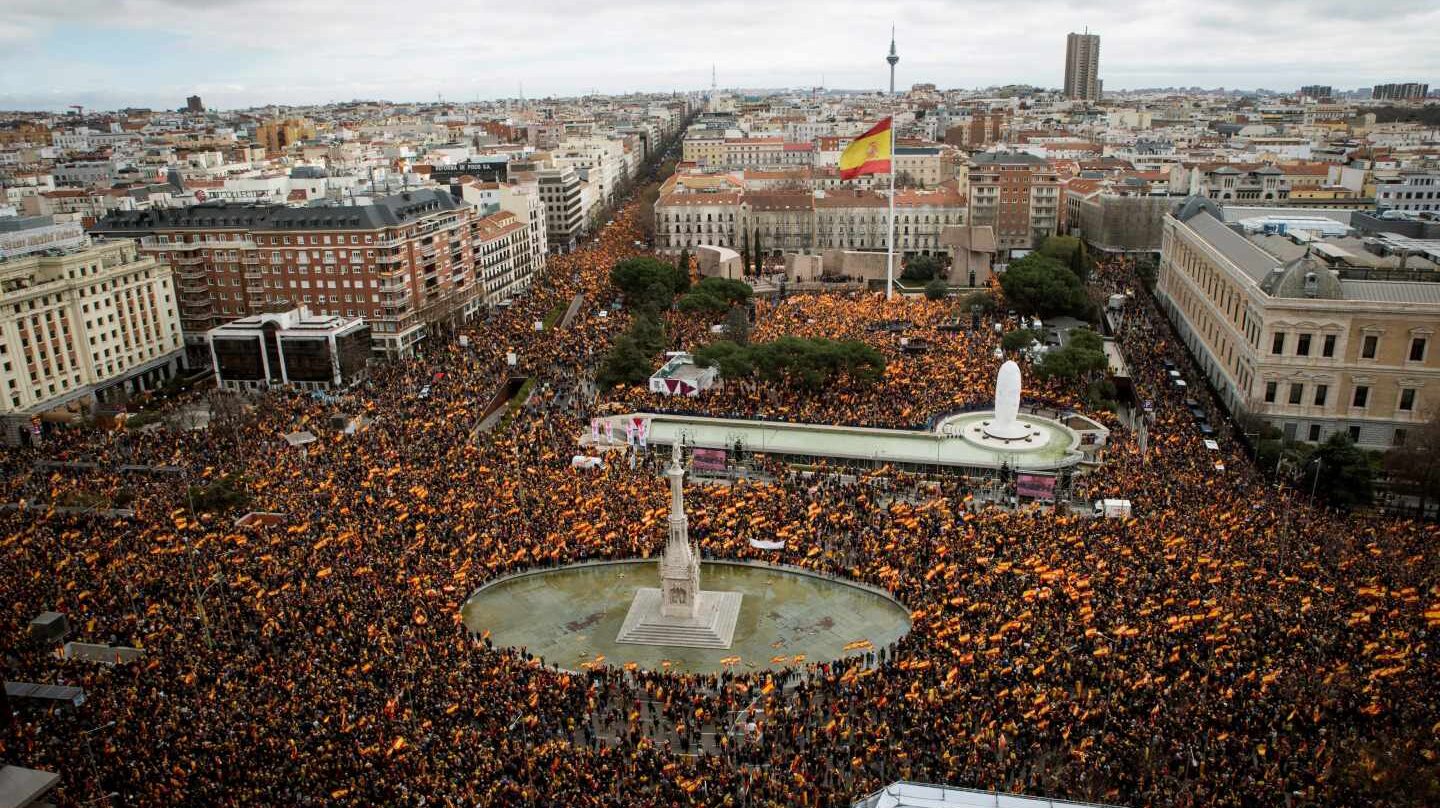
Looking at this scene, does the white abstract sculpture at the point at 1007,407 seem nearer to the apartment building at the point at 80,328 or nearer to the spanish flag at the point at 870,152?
the spanish flag at the point at 870,152

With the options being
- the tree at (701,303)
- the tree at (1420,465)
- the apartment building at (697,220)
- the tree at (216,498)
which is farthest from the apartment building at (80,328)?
the tree at (1420,465)

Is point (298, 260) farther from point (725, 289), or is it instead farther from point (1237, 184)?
point (1237, 184)

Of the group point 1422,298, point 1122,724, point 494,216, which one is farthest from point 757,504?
point 494,216

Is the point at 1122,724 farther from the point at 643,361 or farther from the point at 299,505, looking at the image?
the point at 643,361


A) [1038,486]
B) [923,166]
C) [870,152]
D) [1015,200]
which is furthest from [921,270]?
[1038,486]

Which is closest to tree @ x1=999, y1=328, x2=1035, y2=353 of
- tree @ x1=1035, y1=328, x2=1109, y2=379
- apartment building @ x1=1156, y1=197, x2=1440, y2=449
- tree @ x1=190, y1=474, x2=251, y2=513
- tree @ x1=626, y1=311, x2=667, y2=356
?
tree @ x1=1035, y1=328, x2=1109, y2=379

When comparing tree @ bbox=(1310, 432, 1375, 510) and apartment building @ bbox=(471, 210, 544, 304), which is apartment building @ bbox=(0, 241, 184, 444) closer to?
apartment building @ bbox=(471, 210, 544, 304)
